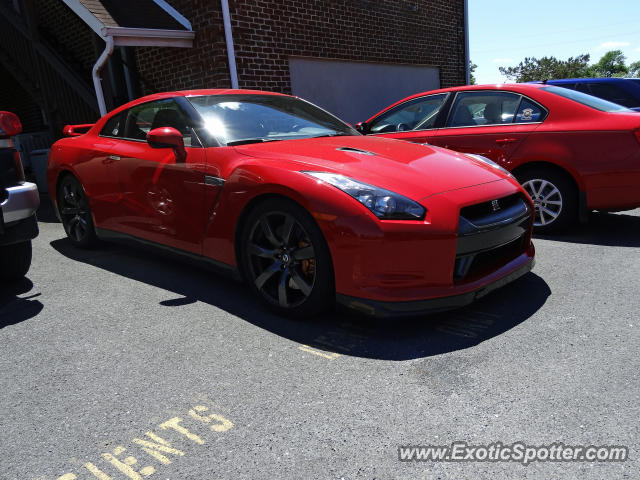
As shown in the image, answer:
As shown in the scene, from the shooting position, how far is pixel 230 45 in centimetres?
792

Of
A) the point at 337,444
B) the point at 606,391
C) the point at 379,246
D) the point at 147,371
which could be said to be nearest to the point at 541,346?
the point at 606,391

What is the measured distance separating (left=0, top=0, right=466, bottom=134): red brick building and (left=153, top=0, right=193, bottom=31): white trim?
16 millimetres

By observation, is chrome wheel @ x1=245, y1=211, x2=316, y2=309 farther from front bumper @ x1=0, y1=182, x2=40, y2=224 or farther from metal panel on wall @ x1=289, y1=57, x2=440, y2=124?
metal panel on wall @ x1=289, y1=57, x2=440, y2=124

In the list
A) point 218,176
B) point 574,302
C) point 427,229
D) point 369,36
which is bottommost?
point 574,302

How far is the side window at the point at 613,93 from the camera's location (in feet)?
24.5

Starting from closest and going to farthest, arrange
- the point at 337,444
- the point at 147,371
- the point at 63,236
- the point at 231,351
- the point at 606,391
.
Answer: the point at 337,444, the point at 606,391, the point at 147,371, the point at 231,351, the point at 63,236

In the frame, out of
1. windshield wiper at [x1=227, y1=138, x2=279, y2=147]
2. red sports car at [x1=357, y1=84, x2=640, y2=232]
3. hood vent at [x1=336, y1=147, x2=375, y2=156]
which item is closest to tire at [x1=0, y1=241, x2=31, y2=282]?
windshield wiper at [x1=227, y1=138, x2=279, y2=147]

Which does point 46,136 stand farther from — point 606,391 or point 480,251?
point 606,391

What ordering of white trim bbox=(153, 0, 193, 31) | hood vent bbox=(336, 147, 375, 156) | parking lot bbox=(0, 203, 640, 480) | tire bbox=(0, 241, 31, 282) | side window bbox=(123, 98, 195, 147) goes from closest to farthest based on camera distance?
parking lot bbox=(0, 203, 640, 480) < hood vent bbox=(336, 147, 375, 156) < side window bbox=(123, 98, 195, 147) < tire bbox=(0, 241, 31, 282) < white trim bbox=(153, 0, 193, 31)

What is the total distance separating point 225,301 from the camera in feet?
12.1

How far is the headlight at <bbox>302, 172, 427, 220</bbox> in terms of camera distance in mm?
2805

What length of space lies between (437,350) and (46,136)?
37.0 ft

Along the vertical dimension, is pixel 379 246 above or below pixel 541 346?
above

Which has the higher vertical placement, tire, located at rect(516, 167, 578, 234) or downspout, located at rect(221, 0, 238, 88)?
downspout, located at rect(221, 0, 238, 88)
